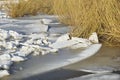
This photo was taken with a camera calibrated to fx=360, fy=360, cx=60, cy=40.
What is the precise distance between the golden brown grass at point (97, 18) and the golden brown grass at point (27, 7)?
378 centimetres

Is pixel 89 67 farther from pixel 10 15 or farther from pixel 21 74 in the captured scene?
pixel 10 15

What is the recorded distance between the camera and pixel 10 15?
38.8 feet

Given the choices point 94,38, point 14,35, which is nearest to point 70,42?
point 94,38

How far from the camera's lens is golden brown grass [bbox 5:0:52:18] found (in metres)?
11.7

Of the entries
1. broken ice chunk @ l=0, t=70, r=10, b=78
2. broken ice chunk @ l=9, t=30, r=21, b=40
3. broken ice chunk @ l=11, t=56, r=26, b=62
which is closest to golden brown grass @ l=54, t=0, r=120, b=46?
broken ice chunk @ l=9, t=30, r=21, b=40

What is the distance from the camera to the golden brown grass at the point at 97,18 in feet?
23.3

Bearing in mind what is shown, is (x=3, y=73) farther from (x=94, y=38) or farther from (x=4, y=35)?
(x=4, y=35)

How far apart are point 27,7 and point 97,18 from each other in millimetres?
5105

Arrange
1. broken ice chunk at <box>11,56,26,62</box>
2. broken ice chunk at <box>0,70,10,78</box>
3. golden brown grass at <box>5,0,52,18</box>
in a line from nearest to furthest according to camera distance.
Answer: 1. broken ice chunk at <box>0,70,10,78</box>
2. broken ice chunk at <box>11,56,26,62</box>
3. golden brown grass at <box>5,0,52,18</box>

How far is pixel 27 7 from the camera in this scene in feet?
39.8

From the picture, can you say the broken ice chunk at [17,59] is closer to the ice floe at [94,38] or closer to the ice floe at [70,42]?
A: the ice floe at [70,42]

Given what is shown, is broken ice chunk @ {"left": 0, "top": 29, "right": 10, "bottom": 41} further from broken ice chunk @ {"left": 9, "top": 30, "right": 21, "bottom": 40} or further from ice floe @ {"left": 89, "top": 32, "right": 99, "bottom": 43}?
ice floe @ {"left": 89, "top": 32, "right": 99, "bottom": 43}

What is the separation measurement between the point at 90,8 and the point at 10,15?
4955 millimetres

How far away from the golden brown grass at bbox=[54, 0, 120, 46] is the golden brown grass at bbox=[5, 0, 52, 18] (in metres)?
3.78
